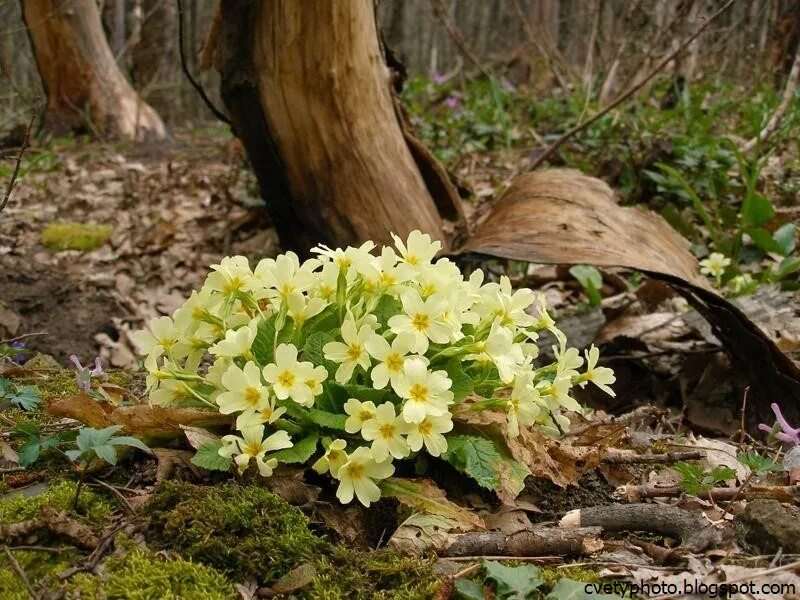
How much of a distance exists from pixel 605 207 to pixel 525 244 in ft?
1.84

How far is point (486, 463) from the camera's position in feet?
5.75

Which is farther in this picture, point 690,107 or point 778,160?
point 690,107

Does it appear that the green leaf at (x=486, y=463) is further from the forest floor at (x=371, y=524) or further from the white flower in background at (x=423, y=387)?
the white flower in background at (x=423, y=387)

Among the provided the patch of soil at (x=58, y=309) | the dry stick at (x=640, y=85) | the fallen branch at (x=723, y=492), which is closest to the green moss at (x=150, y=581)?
the fallen branch at (x=723, y=492)

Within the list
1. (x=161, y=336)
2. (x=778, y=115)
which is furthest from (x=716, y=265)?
(x=161, y=336)

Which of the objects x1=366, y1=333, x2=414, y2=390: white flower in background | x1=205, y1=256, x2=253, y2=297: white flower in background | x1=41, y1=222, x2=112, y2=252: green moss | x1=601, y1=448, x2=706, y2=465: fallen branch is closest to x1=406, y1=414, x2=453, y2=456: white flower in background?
x1=366, y1=333, x2=414, y2=390: white flower in background

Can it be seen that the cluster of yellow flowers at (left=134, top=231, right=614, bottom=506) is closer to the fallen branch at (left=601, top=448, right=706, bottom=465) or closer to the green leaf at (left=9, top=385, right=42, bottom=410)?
the fallen branch at (left=601, top=448, right=706, bottom=465)

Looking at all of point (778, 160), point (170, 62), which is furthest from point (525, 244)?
point (170, 62)

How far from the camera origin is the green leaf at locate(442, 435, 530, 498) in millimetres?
1741

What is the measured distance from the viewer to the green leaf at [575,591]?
1418mm

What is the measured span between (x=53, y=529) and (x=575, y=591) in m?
1.01

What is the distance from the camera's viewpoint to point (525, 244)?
3424mm

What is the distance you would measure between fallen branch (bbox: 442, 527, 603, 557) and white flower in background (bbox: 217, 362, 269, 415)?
50cm

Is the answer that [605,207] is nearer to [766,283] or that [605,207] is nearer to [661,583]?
[766,283]
